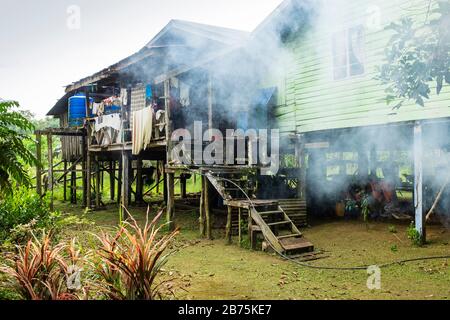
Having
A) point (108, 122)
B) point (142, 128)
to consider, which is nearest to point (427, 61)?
point (142, 128)

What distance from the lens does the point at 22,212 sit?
294 inches

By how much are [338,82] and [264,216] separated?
460 cm

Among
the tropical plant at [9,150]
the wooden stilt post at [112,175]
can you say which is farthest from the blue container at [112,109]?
the tropical plant at [9,150]

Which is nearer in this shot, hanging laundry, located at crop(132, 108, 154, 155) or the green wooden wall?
the green wooden wall

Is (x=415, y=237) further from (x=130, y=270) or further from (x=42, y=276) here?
(x=42, y=276)

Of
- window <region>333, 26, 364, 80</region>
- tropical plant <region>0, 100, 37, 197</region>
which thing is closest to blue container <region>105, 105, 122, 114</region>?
tropical plant <region>0, 100, 37, 197</region>

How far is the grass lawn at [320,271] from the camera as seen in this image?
5824mm

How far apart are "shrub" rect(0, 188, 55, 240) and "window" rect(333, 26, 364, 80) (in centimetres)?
849

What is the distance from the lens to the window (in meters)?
10.3

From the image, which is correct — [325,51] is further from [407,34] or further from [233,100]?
[407,34]

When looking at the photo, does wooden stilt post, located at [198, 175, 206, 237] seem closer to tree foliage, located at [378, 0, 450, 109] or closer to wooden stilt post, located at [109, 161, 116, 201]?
tree foliage, located at [378, 0, 450, 109]
